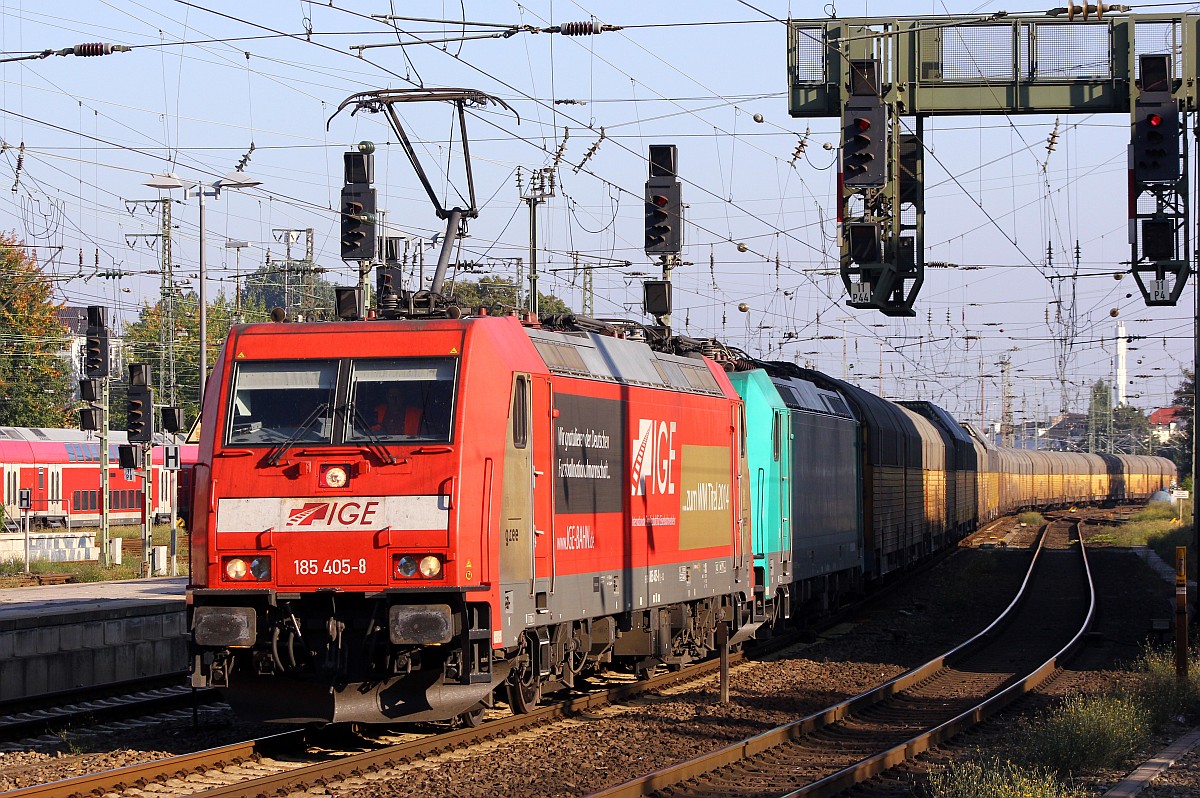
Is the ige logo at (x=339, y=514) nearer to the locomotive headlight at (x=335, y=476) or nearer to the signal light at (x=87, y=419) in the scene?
the locomotive headlight at (x=335, y=476)

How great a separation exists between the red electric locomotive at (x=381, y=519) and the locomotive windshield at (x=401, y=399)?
0.01 metres

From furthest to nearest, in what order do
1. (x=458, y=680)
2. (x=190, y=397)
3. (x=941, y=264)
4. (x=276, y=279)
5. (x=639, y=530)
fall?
(x=276, y=279)
(x=190, y=397)
(x=941, y=264)
(x=639, y=530)
(x=458, y=680)

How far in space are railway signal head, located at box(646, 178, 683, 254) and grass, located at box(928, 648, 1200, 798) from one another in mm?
9565

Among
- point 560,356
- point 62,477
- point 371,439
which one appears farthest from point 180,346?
point 371,439

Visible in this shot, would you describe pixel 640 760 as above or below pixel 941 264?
below

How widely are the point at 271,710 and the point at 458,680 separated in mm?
1613

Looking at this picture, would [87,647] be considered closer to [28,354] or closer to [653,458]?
[653,458]

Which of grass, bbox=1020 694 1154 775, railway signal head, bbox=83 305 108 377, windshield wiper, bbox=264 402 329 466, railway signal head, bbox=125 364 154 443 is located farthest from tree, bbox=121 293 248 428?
grass, bbox=1020 694 1154 775

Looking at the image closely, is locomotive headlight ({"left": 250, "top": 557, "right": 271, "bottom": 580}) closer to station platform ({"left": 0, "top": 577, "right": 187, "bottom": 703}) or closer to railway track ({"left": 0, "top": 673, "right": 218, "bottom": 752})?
railway track ({"left": 0, "top": 673, "right": 218, "bottom": 752})

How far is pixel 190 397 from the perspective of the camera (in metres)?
75.1

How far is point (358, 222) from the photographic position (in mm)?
21859

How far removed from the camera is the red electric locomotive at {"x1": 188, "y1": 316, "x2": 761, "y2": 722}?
1180cm

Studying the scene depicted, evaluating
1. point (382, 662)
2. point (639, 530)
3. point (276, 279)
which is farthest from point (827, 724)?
point (276, 279)

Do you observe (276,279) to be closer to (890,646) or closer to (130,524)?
(130,524)
